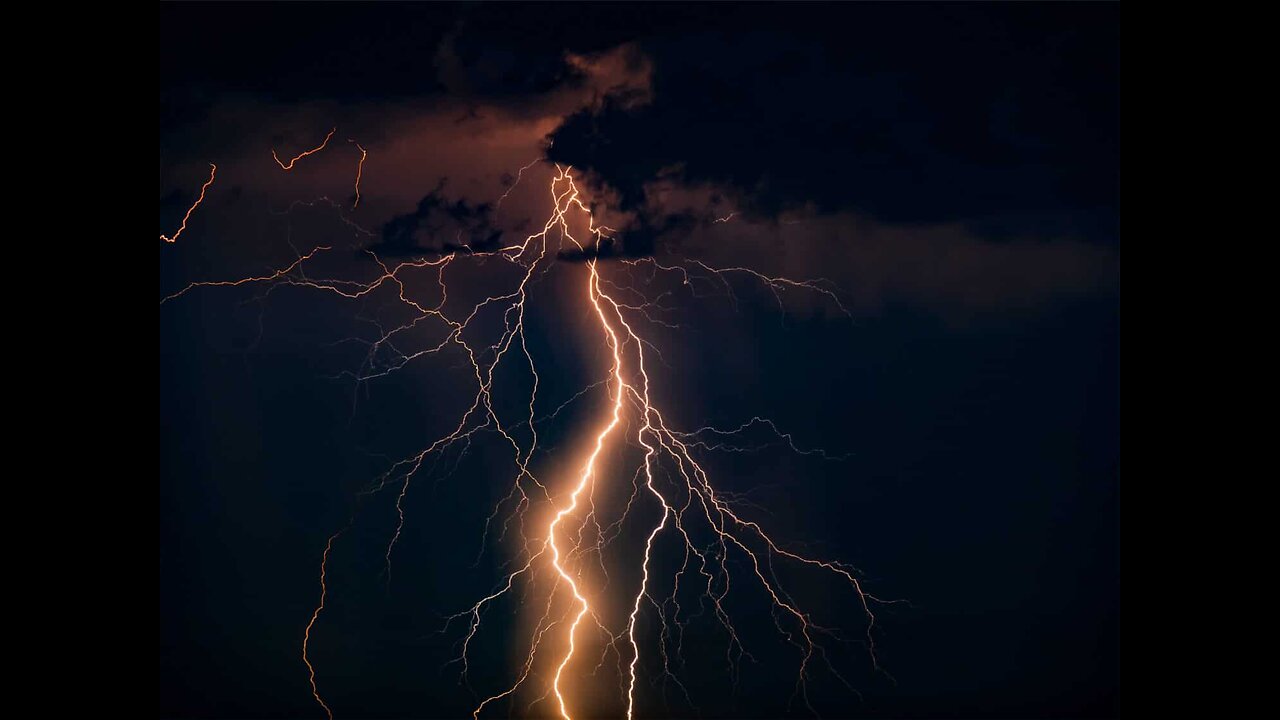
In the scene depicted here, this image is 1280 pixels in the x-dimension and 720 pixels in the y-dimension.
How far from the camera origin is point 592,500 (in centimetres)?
359

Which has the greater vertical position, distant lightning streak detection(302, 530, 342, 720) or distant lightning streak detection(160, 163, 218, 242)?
distant lightning streak detection(160, 163, 218, 242)

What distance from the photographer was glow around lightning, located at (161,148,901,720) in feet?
11.7

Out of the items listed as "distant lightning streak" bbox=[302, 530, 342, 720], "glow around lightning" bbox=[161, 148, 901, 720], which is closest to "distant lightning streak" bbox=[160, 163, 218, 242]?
"glow around lightning" bbox=[161, 148, 901, 720]

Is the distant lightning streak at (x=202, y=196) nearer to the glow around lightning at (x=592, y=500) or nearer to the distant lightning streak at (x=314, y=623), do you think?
the glow around lightning at (x=592, y=500)

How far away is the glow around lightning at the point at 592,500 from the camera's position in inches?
140

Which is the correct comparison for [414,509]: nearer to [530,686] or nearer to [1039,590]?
[530,686]

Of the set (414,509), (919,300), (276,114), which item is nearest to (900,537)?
(919,300)

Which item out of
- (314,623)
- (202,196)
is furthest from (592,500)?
(202,196)

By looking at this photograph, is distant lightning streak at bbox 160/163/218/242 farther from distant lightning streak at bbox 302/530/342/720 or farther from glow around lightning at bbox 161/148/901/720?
distant lightning streak at bbox 302/530/342/720

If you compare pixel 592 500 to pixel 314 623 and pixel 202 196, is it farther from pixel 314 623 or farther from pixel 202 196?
pixel 202 196

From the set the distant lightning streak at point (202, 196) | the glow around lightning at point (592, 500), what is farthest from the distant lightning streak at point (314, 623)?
the distant lightning streak at point (202, 196)

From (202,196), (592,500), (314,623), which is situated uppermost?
(202,196)

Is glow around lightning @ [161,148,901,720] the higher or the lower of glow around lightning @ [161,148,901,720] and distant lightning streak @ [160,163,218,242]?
the lower

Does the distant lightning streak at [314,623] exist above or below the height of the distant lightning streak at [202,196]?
below
